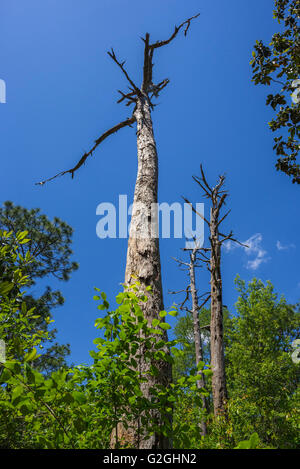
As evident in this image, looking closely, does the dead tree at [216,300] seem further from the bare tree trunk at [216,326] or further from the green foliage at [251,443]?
the green foliage at [251,443]

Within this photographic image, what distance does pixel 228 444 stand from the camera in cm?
510

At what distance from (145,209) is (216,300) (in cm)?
545

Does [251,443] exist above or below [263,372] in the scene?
above

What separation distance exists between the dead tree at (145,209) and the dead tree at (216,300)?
3483 millimetres

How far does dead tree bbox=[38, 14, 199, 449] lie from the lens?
247 cm

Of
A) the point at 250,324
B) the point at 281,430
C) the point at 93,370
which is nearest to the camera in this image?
the point at 93,370

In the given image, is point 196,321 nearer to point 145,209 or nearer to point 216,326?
point 216,326

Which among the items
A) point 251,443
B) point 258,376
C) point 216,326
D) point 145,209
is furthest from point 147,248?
point 258,376

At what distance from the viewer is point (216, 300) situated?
7.96 meters

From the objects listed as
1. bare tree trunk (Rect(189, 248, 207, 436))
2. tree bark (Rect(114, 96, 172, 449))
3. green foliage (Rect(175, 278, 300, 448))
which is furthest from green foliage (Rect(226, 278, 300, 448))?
tree bark (Rect(114, 96, 172, 449))

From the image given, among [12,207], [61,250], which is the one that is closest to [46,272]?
[61,250]

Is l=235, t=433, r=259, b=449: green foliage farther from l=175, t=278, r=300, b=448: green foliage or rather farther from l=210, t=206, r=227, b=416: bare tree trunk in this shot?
A: l=210, t=206, r=227, b=416: bare tree trunk
